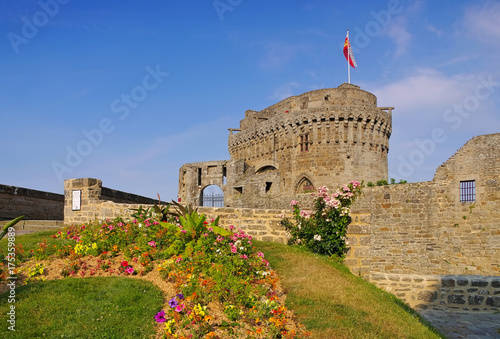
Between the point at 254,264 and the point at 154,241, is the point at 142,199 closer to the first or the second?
the point at 154,241

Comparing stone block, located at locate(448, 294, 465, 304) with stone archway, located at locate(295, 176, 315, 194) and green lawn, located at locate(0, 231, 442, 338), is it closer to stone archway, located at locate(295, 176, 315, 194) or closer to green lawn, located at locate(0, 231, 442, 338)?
green lawn, located at locate(0, 231, 442, 338)

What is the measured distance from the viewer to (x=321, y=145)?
27.8 m

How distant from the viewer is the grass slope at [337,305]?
627cm

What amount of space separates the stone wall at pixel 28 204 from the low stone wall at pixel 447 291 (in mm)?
14081

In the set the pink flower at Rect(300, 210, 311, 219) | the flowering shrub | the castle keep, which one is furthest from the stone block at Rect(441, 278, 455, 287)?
the castle keep

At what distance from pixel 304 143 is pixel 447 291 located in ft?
64.2

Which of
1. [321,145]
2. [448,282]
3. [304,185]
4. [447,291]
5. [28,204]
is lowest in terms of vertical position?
[447,291]

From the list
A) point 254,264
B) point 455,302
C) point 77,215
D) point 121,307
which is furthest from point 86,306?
point 77,215

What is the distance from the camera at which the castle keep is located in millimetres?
27156

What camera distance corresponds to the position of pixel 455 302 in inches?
376

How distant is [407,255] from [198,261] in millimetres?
14168

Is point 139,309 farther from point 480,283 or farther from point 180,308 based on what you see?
point 480,283

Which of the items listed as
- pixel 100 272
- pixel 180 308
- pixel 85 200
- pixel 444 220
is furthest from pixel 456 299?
pixel 85 200

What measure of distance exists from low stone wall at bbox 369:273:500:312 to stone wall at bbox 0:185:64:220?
14081 millimetres
